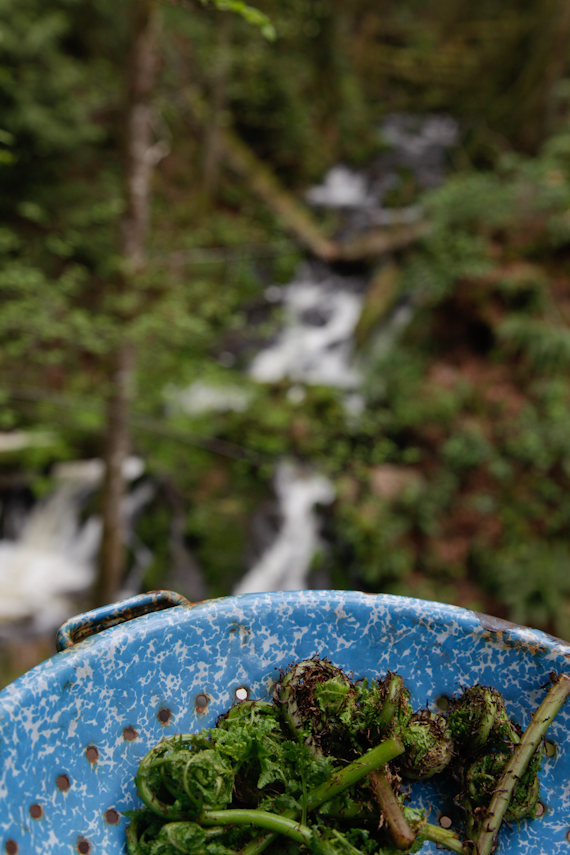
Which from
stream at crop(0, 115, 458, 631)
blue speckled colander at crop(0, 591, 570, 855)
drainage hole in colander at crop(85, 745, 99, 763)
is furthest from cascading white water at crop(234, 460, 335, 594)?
drainage hole in colander at crop(85, 745, 99, 763)

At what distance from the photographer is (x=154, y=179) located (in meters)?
9.02

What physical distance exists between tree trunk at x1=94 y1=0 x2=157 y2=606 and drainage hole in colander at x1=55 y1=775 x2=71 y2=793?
318 cm

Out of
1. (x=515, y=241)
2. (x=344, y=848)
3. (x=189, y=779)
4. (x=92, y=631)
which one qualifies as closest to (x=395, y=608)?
(x=344, y=848)

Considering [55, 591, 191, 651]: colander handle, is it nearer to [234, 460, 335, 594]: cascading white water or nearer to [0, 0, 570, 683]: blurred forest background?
[0, 0, 570, 683]: blurred forest background

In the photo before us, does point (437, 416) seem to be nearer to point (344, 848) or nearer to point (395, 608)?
point (395, 608)

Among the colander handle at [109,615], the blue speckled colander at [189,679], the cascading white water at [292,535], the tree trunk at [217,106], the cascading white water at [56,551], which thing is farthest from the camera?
A: the tree trunk at [217,106]

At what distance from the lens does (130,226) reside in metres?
3.94

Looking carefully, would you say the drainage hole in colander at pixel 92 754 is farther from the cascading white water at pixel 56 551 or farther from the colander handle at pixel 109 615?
the cascading white water at pixel 56 551

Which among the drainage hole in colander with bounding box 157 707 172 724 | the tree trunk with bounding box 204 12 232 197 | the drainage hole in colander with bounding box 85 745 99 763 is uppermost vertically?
the tree trunk with bounding box 204 12 232 197

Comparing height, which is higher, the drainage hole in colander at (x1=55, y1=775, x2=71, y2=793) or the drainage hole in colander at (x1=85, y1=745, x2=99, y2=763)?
the drainage hole in colander at (x1=85, y1=745, x2=99, y2=763)

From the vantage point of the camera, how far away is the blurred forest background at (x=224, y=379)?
4512 mm

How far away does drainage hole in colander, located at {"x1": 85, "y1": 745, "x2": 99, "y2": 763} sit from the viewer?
1.11 m

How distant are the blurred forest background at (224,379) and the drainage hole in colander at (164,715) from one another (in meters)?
2.99

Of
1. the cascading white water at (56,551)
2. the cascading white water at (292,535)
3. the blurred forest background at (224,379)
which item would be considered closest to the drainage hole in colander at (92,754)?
the blurred forest background at (224,379)
